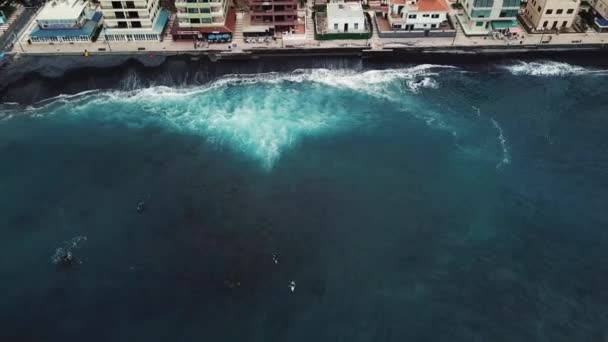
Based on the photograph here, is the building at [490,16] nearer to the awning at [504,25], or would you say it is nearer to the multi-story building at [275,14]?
the awning at [504,25]

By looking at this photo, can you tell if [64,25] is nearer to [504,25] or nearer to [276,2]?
[276,2]

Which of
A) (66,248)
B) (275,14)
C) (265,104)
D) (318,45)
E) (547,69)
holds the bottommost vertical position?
(66,248)

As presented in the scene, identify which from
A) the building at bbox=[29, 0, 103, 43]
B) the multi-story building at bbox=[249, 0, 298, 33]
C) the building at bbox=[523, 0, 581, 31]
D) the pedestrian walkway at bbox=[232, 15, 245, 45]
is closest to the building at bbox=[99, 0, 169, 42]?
the building at bbox=[29, 0, 103, 43]

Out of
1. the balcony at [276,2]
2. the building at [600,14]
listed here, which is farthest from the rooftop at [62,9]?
the building at [600,14]

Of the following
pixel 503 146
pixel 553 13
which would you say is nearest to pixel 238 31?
pixel 503 146

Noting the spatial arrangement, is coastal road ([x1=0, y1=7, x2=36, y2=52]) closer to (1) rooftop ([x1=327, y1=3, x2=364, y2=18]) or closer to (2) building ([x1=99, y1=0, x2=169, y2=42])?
(2) building ([x1=99, y1=0, x2=169, y2=42])
